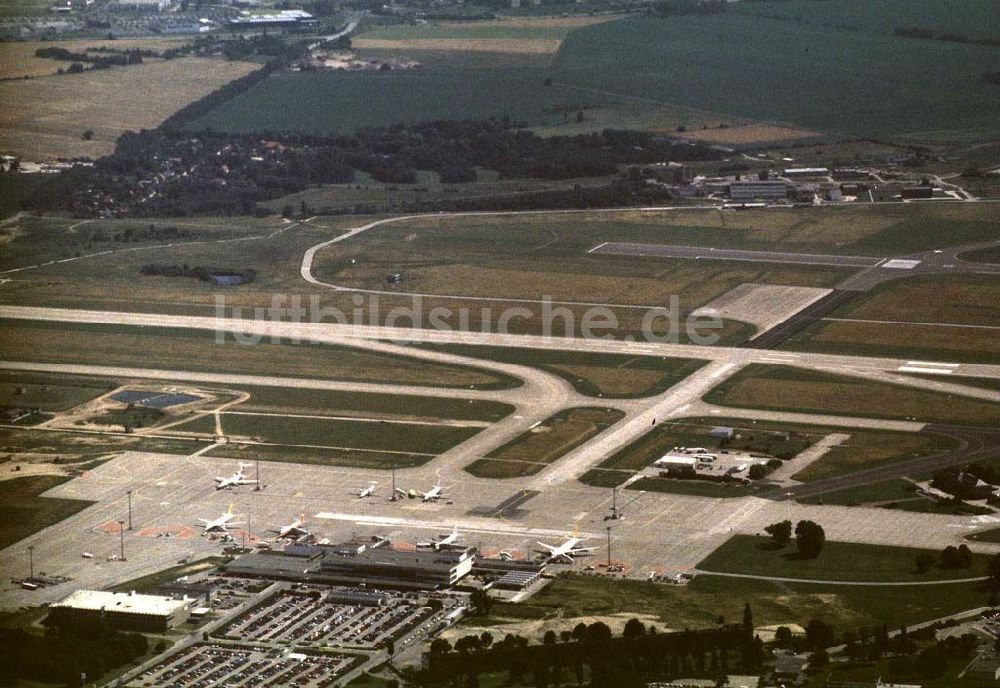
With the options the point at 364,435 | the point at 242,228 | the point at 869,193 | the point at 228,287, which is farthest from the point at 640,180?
the point at 364,435

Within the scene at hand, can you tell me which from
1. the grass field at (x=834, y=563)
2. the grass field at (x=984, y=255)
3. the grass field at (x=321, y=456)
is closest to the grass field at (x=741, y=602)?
the grass field at (x=834, y=563)

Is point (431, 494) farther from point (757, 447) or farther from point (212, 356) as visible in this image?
point (212, 356)

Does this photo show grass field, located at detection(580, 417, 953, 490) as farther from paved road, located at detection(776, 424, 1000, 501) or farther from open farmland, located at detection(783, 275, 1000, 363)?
open farmland, located at detection(783, 275, 1000, 363)

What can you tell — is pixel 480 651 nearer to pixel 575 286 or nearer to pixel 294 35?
pixel 575 286

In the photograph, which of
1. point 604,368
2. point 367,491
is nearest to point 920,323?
point 604,368

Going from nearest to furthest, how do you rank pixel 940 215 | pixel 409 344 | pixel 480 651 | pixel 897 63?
pixel 480 651, pixel 409 344, pixel 940 215, pixel 897 63

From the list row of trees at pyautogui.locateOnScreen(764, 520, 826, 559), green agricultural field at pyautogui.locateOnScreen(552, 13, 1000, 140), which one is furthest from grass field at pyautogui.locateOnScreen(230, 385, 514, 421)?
green agricultural field at pyautogui.locateOnScreen(552, 13, 1000, 140)
